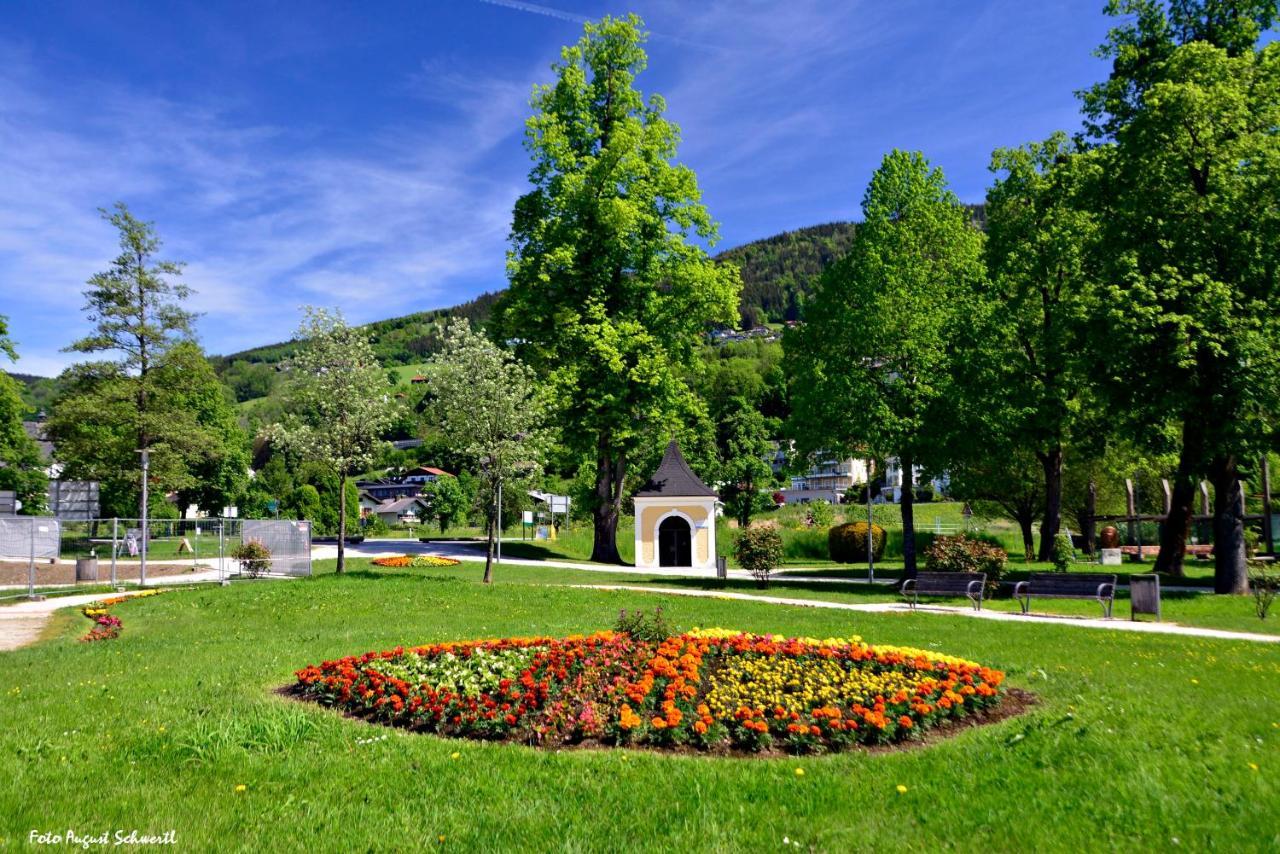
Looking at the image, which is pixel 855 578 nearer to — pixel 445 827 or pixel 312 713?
pixel 312 713

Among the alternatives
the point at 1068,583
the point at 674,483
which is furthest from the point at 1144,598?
the point at 674,483

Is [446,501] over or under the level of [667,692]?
over

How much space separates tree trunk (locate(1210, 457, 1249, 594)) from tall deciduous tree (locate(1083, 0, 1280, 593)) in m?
0.03

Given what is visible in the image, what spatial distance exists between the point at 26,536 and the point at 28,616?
755 centimetres

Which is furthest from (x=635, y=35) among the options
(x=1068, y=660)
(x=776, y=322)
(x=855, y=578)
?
(x=776, y=322)

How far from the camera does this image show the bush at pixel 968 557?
22.1m

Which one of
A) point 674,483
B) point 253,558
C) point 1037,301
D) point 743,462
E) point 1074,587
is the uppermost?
point 1037,301

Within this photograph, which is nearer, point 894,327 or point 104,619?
point 104,619

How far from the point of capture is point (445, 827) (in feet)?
17.4

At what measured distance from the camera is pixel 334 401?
1025 inches

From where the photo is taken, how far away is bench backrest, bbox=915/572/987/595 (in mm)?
19703

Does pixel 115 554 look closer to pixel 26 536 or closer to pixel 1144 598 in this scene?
pixel 26 536

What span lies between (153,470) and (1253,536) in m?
49.0

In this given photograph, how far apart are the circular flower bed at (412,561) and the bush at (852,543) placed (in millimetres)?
19432
